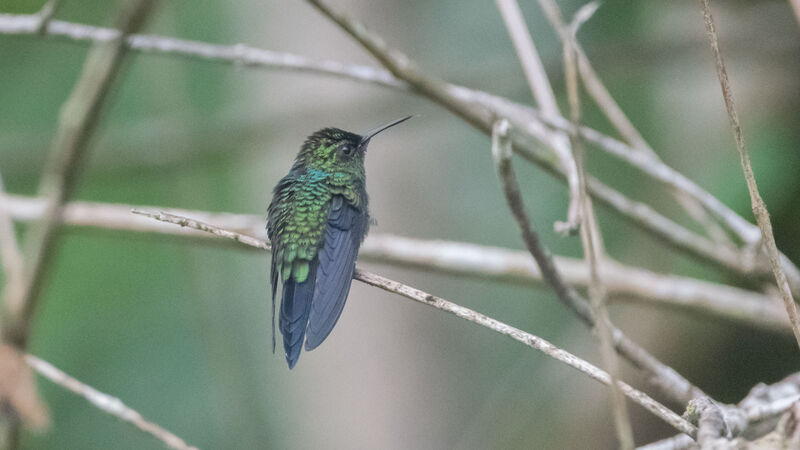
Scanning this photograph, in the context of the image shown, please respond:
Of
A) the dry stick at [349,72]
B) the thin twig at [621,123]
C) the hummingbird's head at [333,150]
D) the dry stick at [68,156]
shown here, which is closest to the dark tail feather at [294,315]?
the hummingbird's head at [333,150]

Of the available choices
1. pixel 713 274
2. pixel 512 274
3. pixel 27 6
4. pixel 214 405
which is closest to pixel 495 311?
pixel 713 274

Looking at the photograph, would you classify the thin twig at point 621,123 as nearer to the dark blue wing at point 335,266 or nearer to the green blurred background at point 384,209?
the green blurred background at point 384,209

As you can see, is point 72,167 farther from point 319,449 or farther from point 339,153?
point 319,449

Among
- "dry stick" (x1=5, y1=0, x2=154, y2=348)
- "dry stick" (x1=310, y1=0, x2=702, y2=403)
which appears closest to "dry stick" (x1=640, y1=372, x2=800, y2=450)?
"dry stick" (x1=310, y1=0, x2=702, y2=403)

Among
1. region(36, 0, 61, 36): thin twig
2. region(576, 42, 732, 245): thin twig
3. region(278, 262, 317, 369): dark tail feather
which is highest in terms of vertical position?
region(576, 42, 732, 245): thin twig

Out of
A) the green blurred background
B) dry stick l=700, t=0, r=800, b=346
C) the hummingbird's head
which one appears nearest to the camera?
dry stick l=700, t=0, r=800, b=346

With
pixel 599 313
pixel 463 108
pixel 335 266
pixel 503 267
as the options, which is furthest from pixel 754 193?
pixel 503 267

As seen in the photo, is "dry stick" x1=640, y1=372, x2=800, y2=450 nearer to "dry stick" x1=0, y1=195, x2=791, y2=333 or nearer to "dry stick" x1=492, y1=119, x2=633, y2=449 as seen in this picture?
"dry stick" x1=492, y1=119, x2=633, y2=449
